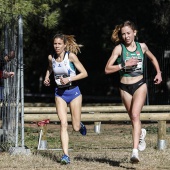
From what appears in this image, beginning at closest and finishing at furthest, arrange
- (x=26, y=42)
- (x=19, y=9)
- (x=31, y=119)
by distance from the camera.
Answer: (x=31, y=119) < (x=19, y=9) < (x=26, y=42)

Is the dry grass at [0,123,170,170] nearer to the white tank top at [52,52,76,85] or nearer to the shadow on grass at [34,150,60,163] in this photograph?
the shadow on grass at [34,150,60,163]

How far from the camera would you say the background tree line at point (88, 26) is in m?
20.6

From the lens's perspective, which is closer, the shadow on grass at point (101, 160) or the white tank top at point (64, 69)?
the shadow on grass at point (101, 160)

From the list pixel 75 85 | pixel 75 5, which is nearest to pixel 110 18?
pixel 75 5

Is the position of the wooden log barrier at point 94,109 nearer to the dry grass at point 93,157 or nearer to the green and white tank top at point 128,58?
the dry grass at point 93,157

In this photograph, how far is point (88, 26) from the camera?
1510 inches

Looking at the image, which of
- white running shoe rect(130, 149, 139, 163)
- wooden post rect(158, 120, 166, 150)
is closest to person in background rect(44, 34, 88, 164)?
white running shoe rect(130, 149, 139, 163)

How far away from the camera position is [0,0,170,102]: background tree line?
810 inches

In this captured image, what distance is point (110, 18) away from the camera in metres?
29.8

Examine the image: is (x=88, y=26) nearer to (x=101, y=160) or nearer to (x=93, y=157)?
(x=93, y=157)

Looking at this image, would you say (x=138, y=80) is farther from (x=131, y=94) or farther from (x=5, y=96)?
(x=5, y=96)

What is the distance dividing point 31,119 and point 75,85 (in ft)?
10.1

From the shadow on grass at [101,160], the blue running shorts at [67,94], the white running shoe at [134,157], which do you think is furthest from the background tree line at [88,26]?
the white running shoe at [134,157]

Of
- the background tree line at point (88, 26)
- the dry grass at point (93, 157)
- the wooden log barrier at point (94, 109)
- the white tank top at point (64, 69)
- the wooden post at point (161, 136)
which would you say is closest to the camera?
the dry grass at point (93, 157)
